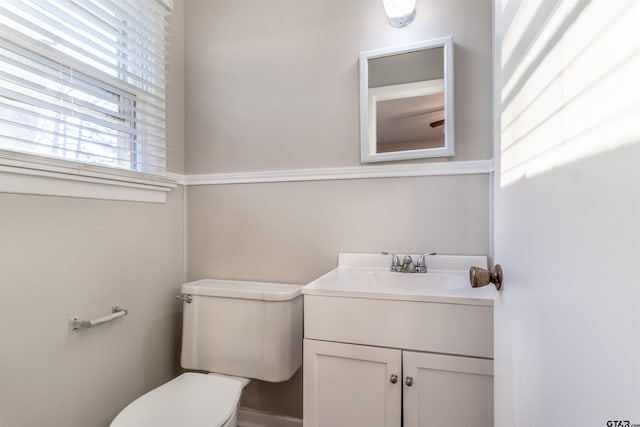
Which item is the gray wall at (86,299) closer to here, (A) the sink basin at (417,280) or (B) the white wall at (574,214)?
(A) the sink basin at (417,280)

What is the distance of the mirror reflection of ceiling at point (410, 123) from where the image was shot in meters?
1.42

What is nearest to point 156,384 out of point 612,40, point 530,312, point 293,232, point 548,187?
point 293,232

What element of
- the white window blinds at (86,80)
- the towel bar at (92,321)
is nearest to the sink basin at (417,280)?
the towel bar at (92,321)

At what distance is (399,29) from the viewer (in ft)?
4.83

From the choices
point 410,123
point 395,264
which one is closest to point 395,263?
point 395,264

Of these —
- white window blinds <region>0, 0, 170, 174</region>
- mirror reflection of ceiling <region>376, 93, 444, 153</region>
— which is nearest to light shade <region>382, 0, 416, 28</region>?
mirror reflection of ceiling <region>376, 93, 444, 153</region>

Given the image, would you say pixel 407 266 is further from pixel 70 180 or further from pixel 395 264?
pixel 70 180

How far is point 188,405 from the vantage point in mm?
1178

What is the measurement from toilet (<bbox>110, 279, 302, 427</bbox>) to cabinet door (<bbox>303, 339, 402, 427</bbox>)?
0.28 m

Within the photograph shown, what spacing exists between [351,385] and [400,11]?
148cm

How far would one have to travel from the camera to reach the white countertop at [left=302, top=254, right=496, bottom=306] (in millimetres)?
1036

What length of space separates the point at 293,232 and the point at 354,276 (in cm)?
40

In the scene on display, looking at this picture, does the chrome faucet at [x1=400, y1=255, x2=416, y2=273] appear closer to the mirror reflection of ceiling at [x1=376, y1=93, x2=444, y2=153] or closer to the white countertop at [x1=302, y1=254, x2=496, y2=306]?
the white countertop at [x1=302, y1=254, x2=496, y2=306]

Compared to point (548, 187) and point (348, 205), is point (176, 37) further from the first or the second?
point (548, 187)
